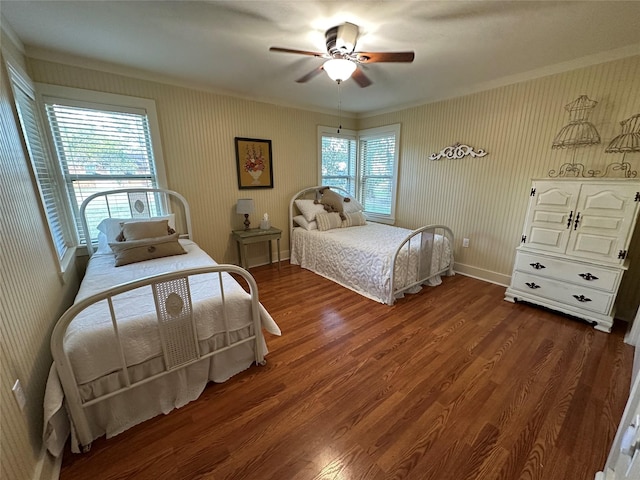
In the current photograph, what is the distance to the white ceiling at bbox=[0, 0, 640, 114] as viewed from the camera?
1.64 m

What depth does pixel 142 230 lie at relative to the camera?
8.17 feet

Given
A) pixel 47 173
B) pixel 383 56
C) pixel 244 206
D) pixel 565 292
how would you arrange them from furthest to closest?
pixel 244 206
pixel 565 292
pixel 47 173
pixel 383 56

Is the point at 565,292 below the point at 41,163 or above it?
below

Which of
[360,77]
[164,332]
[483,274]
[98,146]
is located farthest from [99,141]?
[483,274]

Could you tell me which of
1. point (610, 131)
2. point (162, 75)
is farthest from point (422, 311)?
point (162, 75)

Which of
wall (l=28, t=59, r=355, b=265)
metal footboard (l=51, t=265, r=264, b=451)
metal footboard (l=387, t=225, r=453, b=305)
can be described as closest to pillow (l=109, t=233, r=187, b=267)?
wall (l=28, t=59, r=355, b=265)

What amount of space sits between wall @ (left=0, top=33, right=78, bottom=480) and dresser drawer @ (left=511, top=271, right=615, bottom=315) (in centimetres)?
371

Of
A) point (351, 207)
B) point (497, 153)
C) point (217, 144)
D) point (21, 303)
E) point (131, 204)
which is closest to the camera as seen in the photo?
point (21, 303)

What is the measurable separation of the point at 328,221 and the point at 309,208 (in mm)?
389

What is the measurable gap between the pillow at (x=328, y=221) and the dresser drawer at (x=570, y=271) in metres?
2.20

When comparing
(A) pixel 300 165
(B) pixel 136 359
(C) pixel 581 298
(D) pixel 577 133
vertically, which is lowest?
(C) pixel 581 298

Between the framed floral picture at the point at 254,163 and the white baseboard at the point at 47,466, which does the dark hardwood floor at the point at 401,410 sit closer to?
the white baseboard at the point at 47,466

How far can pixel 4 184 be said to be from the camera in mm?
1309

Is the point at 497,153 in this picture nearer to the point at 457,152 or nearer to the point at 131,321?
the point at 457,152
